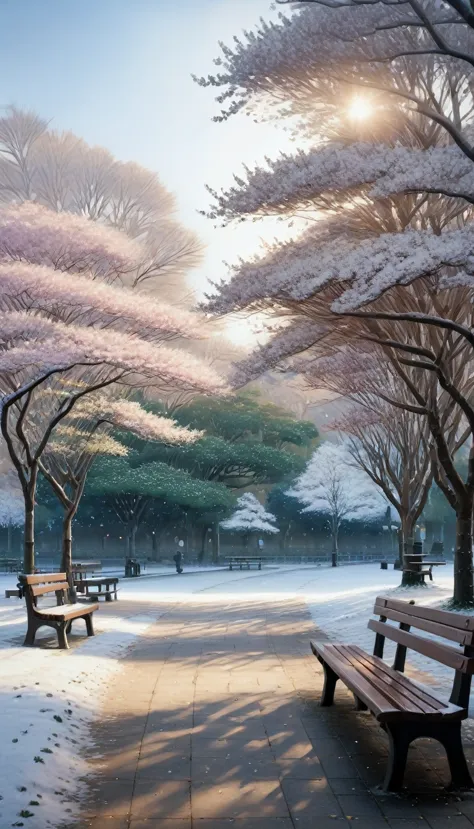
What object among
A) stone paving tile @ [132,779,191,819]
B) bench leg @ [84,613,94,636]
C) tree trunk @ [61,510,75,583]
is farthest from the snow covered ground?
tree trunk @ [61,510,75,583]

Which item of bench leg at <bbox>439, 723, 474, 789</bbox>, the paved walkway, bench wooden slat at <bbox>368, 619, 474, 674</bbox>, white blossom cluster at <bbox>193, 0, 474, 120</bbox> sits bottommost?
the paved walkway

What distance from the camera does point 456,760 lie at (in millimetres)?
4809

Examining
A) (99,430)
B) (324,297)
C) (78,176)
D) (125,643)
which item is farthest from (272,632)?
(78,176)

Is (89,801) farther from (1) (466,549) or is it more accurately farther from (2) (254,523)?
(2) (254,523)

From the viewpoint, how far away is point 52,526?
157 feet

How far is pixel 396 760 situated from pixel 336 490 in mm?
41196

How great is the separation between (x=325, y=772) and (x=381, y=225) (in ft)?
31.6

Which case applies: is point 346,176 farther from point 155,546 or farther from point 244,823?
point 155,546

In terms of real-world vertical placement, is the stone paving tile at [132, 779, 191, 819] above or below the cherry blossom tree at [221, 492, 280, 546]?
below

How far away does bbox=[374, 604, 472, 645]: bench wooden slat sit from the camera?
16.9 ft

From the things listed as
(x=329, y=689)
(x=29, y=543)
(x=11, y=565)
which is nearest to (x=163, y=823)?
(x=329, y=689)

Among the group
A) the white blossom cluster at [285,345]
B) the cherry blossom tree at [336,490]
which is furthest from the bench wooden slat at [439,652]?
the cherry blossom tree at [336,490]

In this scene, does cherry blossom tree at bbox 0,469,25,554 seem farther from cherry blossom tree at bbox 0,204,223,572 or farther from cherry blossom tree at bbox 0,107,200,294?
cherry blossom tree at bbox 0,204,223,572

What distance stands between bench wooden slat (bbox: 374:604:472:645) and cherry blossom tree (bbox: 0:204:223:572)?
8.40 m
